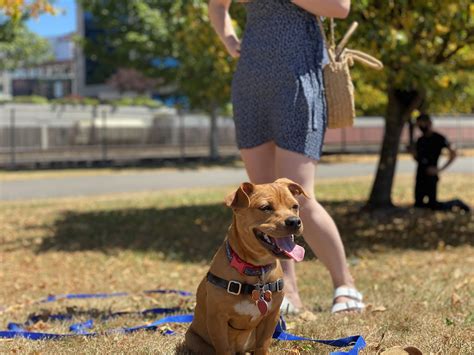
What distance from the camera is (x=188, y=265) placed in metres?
6.50

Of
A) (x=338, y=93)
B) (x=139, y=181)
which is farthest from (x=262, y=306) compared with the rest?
(x=139, y=181)

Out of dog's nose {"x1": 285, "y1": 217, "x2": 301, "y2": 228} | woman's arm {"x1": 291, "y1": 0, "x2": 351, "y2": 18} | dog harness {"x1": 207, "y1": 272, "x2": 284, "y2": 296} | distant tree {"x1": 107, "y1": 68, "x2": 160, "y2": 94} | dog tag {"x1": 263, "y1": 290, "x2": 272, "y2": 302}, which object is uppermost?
woman's arm {"x1": 291, "y1": 0, "x2": 351, "y2": 18}

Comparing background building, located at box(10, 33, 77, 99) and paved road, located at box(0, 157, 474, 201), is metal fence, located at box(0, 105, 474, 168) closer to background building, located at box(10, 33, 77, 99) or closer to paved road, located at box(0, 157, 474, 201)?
paved road, located at box(0, 157, 474, 201)

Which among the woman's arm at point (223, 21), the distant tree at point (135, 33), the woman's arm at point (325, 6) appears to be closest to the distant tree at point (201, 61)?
the distant tree at point (135, 33)

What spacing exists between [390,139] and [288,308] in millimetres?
5708

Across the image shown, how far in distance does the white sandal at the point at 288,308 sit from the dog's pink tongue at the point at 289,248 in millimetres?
1260

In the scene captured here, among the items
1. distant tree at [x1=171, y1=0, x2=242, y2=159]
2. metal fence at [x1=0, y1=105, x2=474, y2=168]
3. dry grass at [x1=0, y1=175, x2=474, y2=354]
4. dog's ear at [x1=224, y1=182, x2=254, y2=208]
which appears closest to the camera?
dog's ear at [x1=224, y1=182, x2=254, y2=208]

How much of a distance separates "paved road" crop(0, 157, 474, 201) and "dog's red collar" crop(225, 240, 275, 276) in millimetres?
11244

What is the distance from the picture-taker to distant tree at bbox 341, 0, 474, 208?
682 cm

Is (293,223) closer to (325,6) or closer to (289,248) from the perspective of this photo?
(289,248)

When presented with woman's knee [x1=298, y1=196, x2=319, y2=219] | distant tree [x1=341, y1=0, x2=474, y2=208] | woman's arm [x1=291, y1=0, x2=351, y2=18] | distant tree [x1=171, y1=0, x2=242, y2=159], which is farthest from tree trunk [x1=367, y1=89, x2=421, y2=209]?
woman's knee [x1=298, y1=196, x2=319, y2=219]

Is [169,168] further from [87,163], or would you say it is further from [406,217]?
[406,217]

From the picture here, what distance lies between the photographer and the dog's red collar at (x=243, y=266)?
8.40 feet

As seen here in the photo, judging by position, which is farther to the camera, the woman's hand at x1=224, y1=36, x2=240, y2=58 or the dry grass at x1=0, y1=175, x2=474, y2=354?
the woman's hand at x1=224, y1=36, x2=240, y2=58
